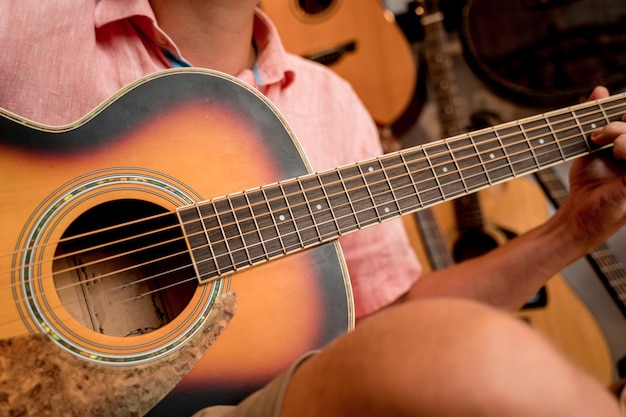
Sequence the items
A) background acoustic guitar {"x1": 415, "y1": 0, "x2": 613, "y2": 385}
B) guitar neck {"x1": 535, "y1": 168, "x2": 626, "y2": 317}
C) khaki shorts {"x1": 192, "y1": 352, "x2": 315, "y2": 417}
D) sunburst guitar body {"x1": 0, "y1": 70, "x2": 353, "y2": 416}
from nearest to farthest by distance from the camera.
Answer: khaki shorts {"x1": 192, "y1": 352, "x2": 315, "y2": 417}
sunburst guitar body {"x1": 0, "y1": 70, "x2": 353, "y2": 416}
guitar neck {"x1": 535, "y1": 168, "x2": 626, "y2": 317}
background acoustic guitar {"x1": 415, "y1": 0, "x2": 613, "y2": 385}

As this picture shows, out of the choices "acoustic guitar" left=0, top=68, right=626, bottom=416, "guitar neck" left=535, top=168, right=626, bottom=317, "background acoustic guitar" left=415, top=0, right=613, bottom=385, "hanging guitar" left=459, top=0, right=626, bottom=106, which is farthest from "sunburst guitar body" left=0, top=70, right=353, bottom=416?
"hanging guitar" left=459, top=0, right=626, bottom=106

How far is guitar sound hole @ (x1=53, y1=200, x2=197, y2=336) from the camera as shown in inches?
26.9

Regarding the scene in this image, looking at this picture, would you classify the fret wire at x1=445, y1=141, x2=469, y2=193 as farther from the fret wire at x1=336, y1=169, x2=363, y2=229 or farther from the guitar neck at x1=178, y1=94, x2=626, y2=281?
the fret wire at x1=336, y1=169, x2=363, y2=229

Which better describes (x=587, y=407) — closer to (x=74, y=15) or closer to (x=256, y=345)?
(x=256, y=345)

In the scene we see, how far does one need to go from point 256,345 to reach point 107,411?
0.19m

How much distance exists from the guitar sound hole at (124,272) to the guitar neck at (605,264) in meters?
1.15

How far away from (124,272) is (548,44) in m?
1.44

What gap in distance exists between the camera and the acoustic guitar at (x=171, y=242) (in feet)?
2.03

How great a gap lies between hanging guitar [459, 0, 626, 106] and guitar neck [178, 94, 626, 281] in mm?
770

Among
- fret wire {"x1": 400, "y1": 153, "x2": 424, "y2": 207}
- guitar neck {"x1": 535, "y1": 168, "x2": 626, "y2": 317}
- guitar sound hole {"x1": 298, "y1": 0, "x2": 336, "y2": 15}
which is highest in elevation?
guitar sound hole {"x1": 298, "y1": 0, "x2": 336, "y2": 15}

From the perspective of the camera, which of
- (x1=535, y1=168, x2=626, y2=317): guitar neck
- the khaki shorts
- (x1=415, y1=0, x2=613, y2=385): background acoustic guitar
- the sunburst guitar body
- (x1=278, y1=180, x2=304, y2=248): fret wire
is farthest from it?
(x1=415, y1=0, x2=613, y2=385): background acoustic guitar

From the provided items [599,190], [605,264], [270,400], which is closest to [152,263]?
[270,400]

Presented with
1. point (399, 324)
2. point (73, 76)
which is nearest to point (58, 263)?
point (73, 76)

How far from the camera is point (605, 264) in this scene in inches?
58.8
